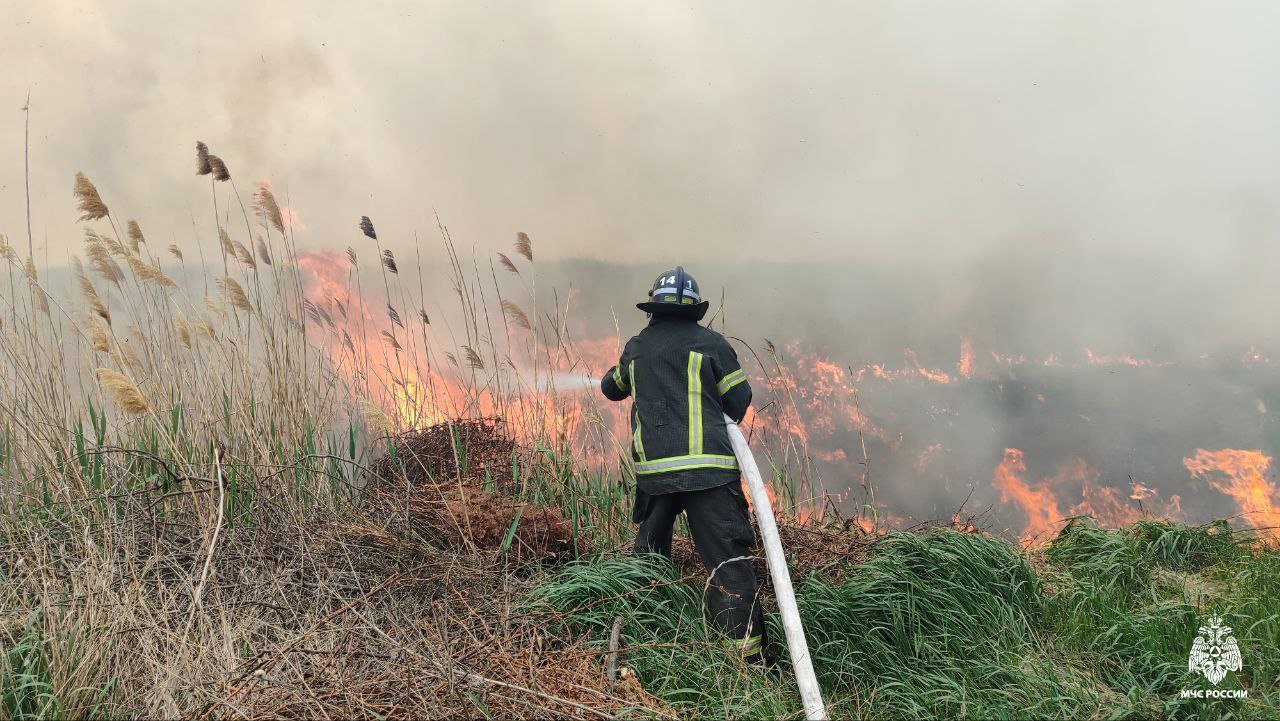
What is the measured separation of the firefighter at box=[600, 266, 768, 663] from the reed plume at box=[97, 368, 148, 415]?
8.93 ft

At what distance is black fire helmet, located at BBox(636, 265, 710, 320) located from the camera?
4.92 m

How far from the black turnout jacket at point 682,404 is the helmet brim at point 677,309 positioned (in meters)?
0.04

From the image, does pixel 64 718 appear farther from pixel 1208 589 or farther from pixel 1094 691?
pixel 1208 589

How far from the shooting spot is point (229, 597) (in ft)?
14.5

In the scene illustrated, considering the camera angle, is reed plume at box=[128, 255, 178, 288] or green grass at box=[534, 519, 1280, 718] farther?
reed plume at box=[128, 255, 178, 288]

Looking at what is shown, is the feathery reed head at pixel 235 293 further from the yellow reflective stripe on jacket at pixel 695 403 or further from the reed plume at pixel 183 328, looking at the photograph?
the yellow reflective stripe on jacket at pixel 695 403

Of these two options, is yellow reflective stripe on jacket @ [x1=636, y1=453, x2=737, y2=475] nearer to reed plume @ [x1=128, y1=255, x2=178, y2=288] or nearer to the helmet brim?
the helmet brim

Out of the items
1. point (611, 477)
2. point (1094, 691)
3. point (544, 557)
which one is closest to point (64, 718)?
point (544, 557)

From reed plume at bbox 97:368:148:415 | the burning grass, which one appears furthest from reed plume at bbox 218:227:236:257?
reed plume at bbox 97:368:148:415

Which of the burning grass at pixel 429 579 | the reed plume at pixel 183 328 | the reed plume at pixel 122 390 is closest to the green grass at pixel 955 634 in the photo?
the burning grass at pixel 429 579

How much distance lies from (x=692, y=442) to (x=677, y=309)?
2.77 ft

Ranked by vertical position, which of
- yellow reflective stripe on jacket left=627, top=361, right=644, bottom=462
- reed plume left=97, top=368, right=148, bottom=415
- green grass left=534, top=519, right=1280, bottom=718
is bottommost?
green grass left=534, top=519, right=1280, bottom=718

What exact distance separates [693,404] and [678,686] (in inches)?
62.3

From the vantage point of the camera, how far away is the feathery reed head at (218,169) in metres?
6.45
